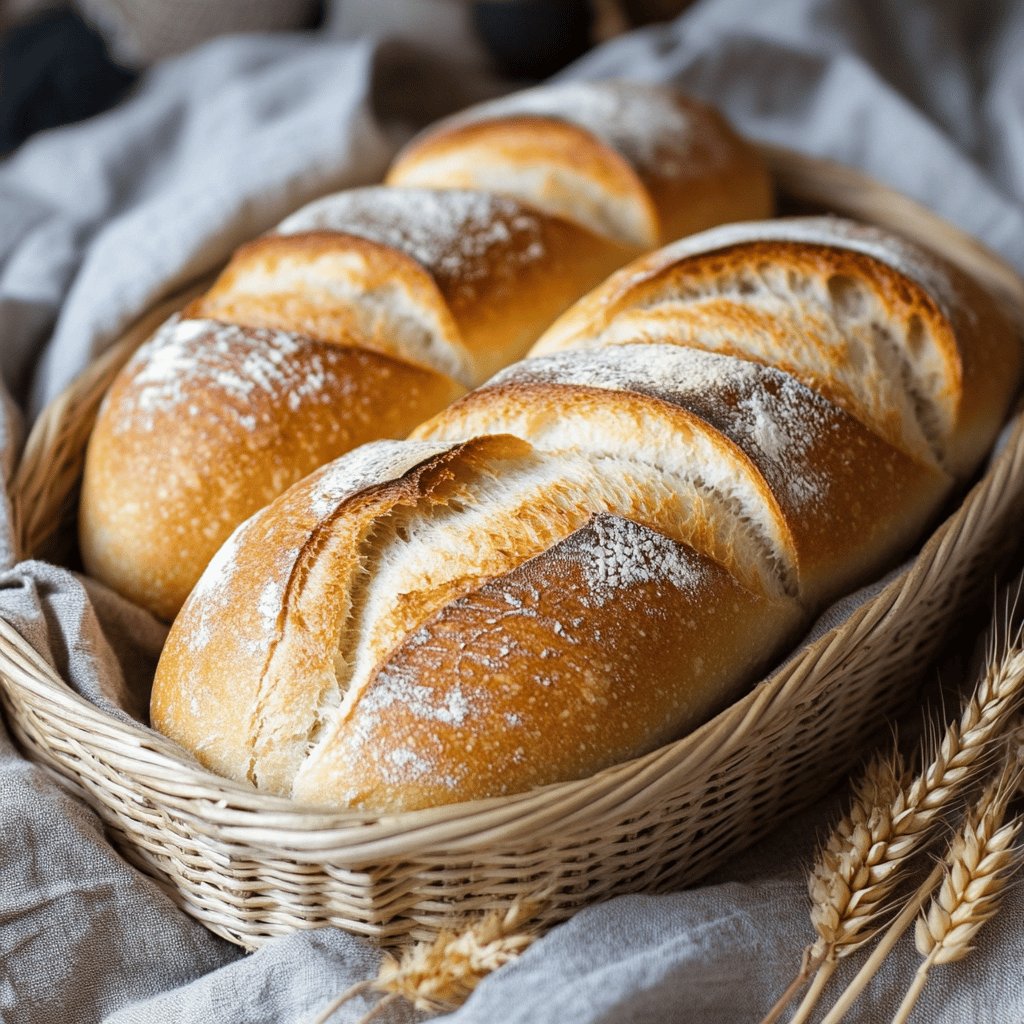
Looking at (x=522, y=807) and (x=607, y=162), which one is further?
(x=607, y=162)

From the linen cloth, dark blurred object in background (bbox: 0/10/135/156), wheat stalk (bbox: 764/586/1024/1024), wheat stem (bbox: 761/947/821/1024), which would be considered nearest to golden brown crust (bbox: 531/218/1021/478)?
wheat stalk (bbox: 764/586/1024/1024)

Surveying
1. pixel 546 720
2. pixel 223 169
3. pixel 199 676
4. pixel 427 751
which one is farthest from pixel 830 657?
pixel 223 169

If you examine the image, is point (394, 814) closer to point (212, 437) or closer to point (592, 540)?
point (592, 540)

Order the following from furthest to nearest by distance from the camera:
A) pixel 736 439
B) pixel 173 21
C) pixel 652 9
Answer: pixel 652 9 < pixel 173 21 < pixel 736 439

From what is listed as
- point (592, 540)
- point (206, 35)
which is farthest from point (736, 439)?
point (206, 35)

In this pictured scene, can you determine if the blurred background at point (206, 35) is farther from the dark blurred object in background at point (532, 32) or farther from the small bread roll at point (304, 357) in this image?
the small bread roll at point (304, 357)

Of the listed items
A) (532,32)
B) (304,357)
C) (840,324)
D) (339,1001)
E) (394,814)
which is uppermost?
(532,32)

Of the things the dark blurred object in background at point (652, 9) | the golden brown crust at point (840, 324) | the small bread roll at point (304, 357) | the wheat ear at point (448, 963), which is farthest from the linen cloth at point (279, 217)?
the golden brown crust at point (840, 324)
